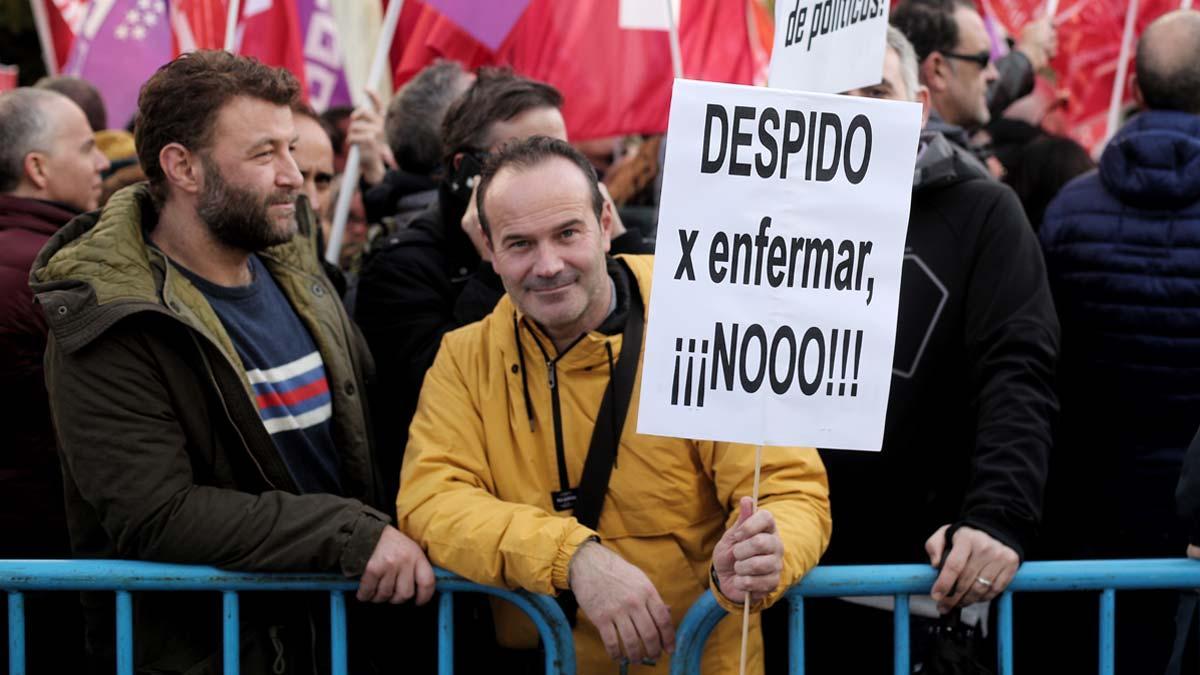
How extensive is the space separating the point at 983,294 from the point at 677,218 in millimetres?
1233

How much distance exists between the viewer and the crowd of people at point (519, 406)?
293cm

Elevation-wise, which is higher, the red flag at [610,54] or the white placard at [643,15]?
the white placard at [643,15]

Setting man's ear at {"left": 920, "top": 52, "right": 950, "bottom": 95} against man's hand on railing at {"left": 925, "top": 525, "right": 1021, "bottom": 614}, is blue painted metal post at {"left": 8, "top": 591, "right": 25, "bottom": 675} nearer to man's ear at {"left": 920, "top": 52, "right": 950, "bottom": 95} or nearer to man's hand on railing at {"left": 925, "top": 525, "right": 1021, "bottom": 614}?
man's hand on railing at {"left": 925, "top": 525, "right": 1021, "bottom": 614}

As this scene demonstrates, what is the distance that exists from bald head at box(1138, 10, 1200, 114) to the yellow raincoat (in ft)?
6.42

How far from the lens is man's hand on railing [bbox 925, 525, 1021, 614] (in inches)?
113

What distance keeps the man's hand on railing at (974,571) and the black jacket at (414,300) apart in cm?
140

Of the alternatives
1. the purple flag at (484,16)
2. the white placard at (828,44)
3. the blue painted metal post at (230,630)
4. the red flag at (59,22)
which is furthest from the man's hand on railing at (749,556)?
the red flag at (59,22)

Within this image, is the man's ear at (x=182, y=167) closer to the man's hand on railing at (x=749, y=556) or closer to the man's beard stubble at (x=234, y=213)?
the man's beard stubble at (x=234, y=213)

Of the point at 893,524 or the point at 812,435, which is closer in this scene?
the point at 812,435

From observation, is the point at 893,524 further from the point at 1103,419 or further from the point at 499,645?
the point at 499,645

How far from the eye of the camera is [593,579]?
9.01ft

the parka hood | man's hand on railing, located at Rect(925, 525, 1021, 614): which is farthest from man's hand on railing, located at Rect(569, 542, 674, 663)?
the parka hood

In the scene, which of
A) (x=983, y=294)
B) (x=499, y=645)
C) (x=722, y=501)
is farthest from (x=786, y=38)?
(x=499, y=645)

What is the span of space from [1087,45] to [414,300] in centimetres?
552
